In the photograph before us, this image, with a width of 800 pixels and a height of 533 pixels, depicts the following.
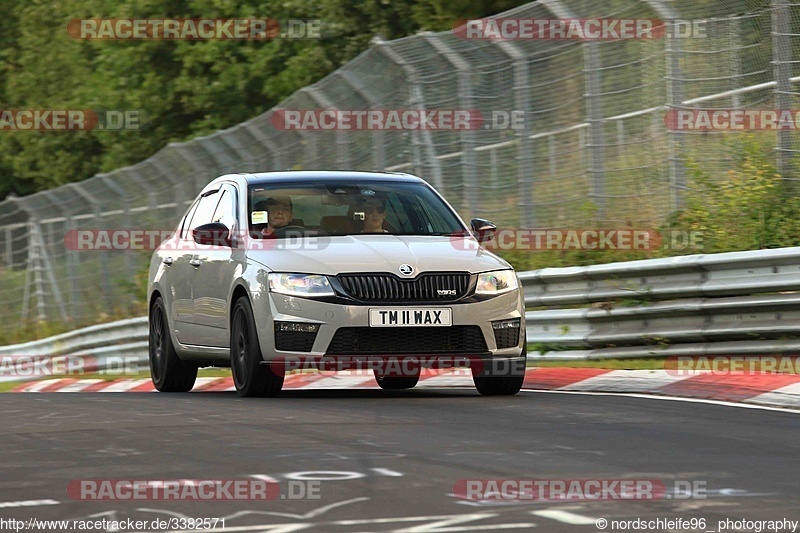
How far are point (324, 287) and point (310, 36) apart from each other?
26.4m

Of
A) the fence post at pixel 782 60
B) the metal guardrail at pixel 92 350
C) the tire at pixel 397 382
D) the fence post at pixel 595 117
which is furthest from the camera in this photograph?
the metal guardrail at pixel 92 350

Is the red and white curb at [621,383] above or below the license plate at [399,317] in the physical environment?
below

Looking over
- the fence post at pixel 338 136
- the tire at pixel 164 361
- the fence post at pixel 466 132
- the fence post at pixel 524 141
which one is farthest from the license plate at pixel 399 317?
the fence post at pixel 338 136

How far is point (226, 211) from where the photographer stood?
12805 mm

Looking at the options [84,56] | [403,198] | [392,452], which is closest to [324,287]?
[403,198]

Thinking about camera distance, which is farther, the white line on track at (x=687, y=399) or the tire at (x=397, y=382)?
the tire at (x=397, y=382)

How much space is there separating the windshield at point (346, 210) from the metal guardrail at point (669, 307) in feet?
6.60

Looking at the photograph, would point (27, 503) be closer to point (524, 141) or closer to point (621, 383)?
point (621, 383)

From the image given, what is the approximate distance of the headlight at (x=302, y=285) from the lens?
1123 cm

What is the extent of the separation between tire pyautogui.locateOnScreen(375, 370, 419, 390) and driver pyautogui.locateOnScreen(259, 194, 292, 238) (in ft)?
6.20

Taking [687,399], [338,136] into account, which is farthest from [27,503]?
[338,136]

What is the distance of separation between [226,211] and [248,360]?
155cm

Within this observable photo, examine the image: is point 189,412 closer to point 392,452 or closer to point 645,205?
point 392,452

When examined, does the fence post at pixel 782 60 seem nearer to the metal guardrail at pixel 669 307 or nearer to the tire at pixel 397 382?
the metal guardrail at pixel 669 307
